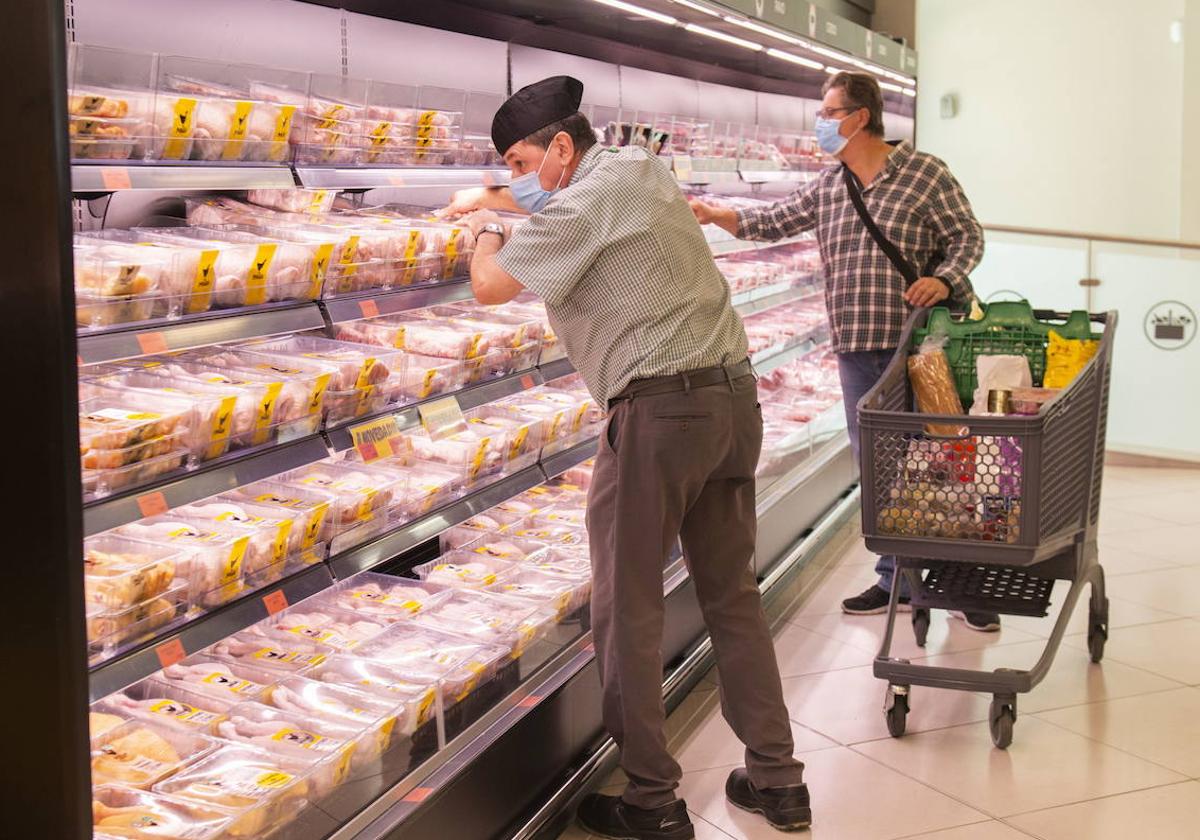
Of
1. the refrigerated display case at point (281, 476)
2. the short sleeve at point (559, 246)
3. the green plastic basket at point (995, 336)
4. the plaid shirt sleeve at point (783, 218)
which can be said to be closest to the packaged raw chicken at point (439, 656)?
the refrigerated display case at point (281, 476)

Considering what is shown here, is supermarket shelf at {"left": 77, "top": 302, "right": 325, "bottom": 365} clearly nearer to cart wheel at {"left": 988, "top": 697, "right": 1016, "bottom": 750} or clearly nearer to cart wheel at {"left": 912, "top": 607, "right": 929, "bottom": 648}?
cart wheel at {"left": 988, "top": 697, "right": 1016, "bottom": 750}

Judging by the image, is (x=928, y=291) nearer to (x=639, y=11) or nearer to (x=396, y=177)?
(x=639, y=11)

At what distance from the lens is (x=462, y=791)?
8.86 ft

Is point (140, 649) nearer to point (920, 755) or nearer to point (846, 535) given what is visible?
point (920, 755)

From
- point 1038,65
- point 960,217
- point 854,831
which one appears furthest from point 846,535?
point 1038,65

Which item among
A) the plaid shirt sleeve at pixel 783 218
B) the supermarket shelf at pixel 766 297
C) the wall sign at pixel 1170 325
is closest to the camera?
the plaid shirt sleeve at pixel 783 218

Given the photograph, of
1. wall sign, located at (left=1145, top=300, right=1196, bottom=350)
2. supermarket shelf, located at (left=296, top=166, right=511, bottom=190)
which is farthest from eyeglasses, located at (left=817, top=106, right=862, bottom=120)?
wall sign, located at (left=1145, top=300, right=1196, bottom=350)

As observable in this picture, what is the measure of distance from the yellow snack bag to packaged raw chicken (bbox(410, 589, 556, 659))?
5.63ft

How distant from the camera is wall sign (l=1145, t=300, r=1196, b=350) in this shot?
7.15 meters

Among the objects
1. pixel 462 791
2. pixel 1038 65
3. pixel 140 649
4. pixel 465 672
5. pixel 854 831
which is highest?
pixel 1038 65

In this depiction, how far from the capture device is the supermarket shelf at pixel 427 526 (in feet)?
9.43

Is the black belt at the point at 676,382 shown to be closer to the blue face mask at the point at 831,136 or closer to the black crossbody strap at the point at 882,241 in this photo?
the black crossbody strap at the point at 882,241

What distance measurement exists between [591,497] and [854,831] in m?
1.07

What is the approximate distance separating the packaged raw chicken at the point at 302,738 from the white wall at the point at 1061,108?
295 inches
